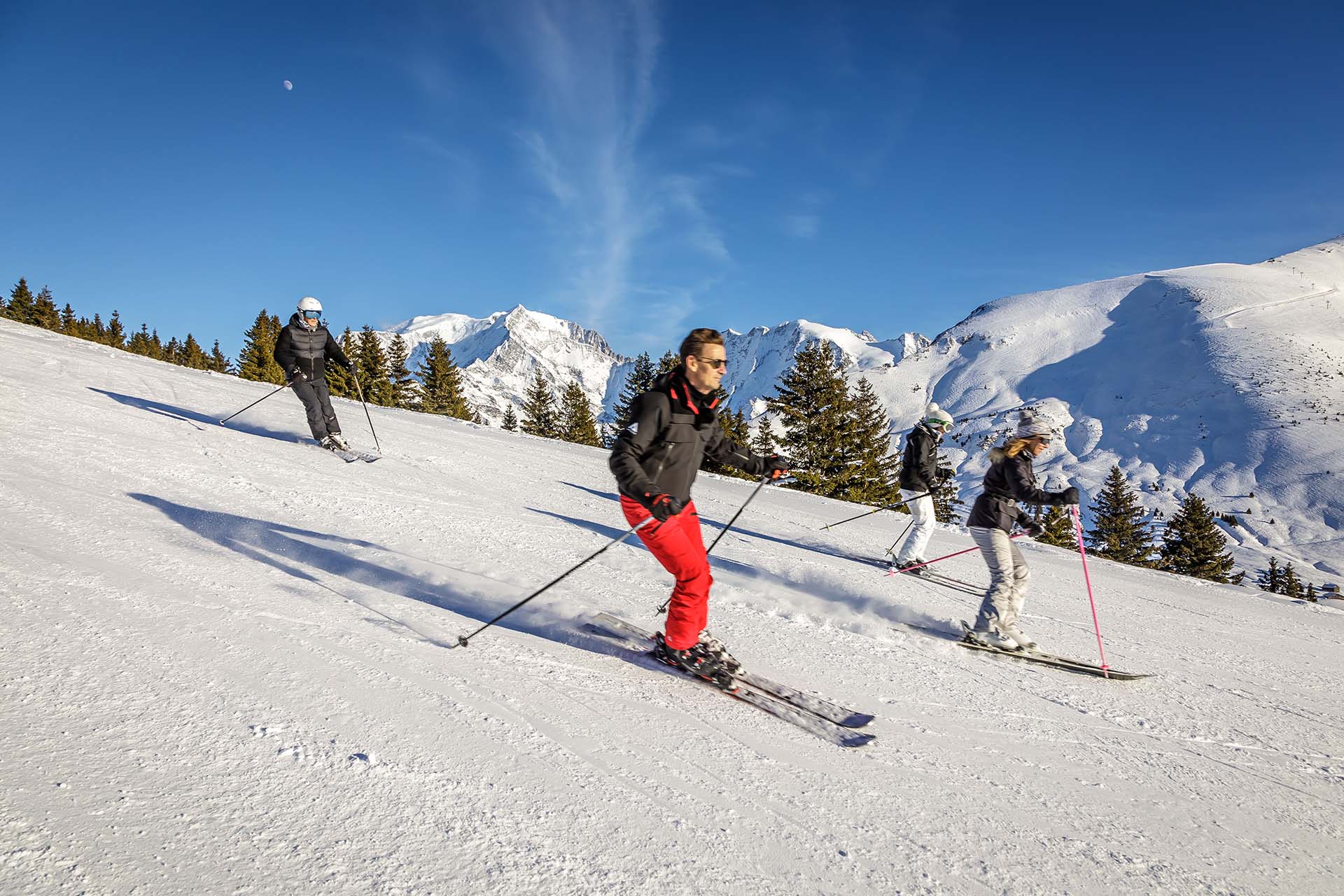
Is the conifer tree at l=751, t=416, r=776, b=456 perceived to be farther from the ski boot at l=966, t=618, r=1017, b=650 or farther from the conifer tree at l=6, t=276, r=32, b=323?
the conifer tree at l=6, t=276, r=32, b=323

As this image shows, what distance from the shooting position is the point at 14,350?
14008mm

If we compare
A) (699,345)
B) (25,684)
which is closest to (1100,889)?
(699,345)

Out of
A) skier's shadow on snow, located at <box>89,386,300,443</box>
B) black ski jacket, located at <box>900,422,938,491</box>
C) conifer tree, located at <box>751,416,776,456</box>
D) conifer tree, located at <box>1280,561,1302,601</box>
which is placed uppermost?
conifer tree, located at <box>751,416,776,456</box>

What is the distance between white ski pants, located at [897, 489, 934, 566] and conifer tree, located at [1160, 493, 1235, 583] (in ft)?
146

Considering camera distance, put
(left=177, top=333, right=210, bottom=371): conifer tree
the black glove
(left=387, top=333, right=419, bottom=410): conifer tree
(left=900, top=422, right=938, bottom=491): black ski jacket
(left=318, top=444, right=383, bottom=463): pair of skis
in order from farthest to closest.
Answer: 1. (left=177, top=333, right=210, bottom=371): conifer tree
2. (left=387, top=333, right=419, bottom=410): conifer tree
3. (left=318, top=444, right=383, bottom=463): pair of skis
4. (left=900, top=422, right=938, bottom=491): black ski jacket
5. the black glove

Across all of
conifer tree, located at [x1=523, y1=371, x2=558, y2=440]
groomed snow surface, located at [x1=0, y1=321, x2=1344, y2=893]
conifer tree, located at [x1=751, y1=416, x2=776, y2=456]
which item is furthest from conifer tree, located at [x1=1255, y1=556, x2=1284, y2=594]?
conifer tree, located at [x1=523, y1=371, x2=558, y2=440]

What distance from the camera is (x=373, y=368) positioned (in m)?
47.4

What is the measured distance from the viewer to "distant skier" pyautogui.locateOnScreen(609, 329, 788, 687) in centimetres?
394

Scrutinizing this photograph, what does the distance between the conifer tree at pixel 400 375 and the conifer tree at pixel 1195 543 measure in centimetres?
5537

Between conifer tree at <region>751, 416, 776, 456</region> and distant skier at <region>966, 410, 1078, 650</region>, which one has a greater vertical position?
conifer tree at <region>751, 416, 776, 456</region>

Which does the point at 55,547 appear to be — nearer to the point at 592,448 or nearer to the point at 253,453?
the point at 253,453

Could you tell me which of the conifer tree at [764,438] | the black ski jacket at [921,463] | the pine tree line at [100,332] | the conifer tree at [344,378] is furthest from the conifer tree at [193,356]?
the black ski jacket at [921,463]

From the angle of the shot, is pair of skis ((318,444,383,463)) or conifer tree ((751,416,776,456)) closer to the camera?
pair of skis ((318,444,383,463))

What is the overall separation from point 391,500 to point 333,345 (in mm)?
4732
